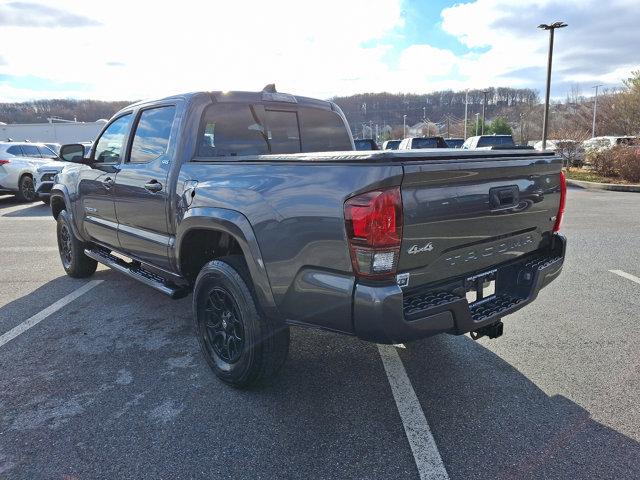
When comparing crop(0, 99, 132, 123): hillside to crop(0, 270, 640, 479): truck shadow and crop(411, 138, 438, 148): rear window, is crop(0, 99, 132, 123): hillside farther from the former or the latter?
crop(0, 270, 640, 479): truck shadow

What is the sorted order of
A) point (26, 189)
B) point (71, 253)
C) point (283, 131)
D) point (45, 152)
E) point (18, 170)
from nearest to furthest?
point (283, 131)
point (71, 253)
point (18, 170)
point (26, 189)
point (45, 152)

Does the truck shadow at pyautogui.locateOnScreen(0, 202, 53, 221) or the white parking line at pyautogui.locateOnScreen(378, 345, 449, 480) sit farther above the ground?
the truck shadow at pyautogui.locateOnScreen(0, 202, 53, 221)

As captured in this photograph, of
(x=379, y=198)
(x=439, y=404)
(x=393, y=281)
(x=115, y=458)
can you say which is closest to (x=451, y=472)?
(x=439, y=404)

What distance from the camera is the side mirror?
4824 mm

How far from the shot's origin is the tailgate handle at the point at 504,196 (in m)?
2.74

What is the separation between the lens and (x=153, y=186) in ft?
12.0

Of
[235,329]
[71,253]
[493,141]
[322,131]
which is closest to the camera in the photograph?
[235,329]

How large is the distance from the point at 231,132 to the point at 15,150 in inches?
551

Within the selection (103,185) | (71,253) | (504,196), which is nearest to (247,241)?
(504,196)

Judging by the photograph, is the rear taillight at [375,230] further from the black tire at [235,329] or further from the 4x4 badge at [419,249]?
the black tire at [235,329]

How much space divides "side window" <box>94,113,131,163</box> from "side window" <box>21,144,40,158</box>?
39.9ft

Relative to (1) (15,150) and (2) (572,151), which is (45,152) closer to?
(1) (15,150)

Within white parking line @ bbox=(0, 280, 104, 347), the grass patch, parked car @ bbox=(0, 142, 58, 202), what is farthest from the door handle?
the grass patch

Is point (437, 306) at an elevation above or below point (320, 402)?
above
